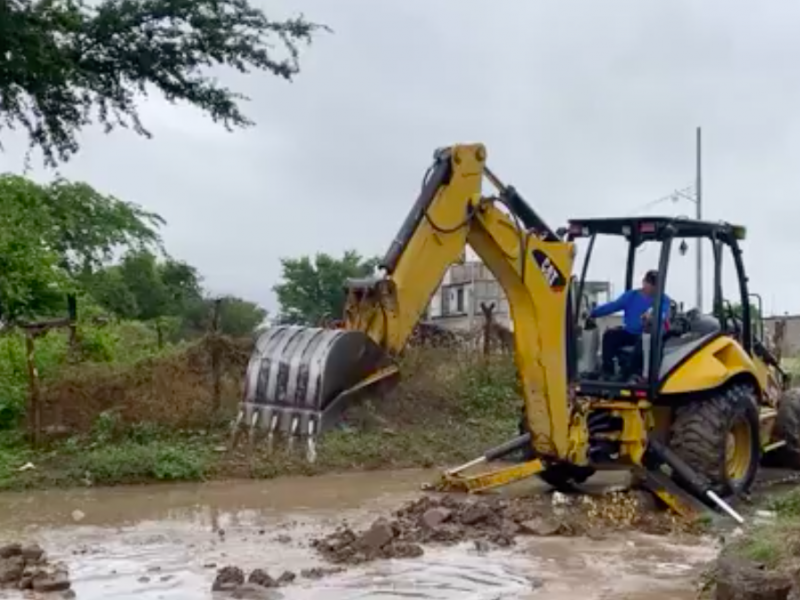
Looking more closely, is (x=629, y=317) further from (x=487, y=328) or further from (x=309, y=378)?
(x=487, y=328)

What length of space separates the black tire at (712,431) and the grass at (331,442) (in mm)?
2855

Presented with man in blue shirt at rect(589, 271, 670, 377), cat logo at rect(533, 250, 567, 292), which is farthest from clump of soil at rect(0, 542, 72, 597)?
man in blue shirt at rect(589, 271, 670, 377)

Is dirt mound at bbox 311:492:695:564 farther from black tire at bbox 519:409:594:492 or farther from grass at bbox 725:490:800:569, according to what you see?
grass at bbox 725:490:800:569

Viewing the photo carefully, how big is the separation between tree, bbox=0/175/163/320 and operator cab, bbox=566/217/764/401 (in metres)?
12.5

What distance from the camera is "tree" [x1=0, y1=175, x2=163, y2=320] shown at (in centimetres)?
2303

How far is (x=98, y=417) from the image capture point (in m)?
16.5

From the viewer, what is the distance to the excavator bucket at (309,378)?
9.87 metres

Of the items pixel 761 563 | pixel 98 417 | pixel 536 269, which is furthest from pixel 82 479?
pixel 761 563

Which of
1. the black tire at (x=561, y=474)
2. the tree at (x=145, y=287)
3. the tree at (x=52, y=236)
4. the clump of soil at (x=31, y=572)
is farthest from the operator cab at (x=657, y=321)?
the tree at (x=145, y=287)

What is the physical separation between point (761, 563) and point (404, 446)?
9511 mm

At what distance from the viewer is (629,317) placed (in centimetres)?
1266

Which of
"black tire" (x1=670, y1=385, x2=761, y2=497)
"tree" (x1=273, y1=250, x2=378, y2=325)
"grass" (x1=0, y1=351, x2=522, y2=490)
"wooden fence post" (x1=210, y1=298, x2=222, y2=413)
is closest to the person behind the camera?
"black tire" (x1=670, y1=385, x2=761, y2=497)

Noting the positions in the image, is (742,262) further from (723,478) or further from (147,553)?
(147,553)

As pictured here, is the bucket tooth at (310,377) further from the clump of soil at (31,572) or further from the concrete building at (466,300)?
the concrete building at (466,300)
